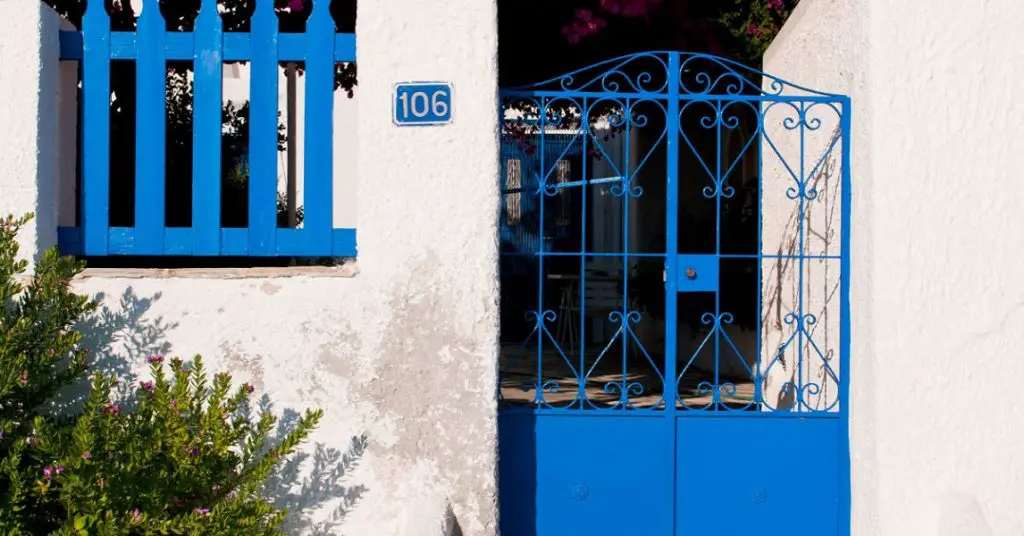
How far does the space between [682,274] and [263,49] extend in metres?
1.97

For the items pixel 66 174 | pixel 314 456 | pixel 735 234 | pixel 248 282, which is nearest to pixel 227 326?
pixel 248 282

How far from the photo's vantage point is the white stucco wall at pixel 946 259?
4234mm

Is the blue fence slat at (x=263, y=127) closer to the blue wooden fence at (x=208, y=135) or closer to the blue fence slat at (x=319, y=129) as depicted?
the blue wooden fence at (x=208, y=135)

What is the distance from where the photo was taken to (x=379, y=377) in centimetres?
421

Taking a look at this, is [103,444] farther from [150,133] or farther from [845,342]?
[845,342]

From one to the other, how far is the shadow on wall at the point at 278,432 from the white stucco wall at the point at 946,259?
1.87 meters

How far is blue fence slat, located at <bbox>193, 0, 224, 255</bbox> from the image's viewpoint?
426 cm

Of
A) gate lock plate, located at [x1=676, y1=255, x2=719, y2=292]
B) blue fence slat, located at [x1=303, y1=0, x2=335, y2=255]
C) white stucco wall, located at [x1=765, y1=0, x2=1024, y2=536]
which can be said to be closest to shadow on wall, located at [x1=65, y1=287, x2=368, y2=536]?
blue fence slat, located at [x1=303, y1=0, x2=335, y2=255]

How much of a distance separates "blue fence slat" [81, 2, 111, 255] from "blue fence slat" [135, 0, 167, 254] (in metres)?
0.13

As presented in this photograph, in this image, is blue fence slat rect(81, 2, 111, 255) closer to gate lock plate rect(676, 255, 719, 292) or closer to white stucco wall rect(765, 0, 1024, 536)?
gate lock plate rect(676, 255, 719, 292)

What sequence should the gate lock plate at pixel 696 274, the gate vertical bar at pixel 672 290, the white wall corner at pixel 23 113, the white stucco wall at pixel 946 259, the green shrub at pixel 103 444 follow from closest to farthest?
1. the green shrub at pixel 103 444
2. the white wall corner at pixel 23 113
3. the white stucco wall at pixel 946 259
4. the gate vertical bar at pixel 672 290
5. the gate lock plate at pixel 696 274

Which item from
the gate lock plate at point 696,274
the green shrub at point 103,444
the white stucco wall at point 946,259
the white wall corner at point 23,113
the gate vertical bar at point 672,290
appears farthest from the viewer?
the gate lock plate at point 696,274

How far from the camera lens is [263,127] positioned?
428cm

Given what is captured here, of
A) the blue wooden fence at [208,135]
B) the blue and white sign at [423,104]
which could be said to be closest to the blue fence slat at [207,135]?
the blue wooden fence at [208,135]
